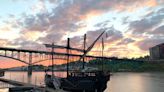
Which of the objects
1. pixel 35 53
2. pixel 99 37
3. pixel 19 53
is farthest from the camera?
pixel 35 53

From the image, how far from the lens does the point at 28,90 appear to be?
2427 inches

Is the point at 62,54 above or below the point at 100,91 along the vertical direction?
above

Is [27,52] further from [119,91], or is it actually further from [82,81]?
[82,81]

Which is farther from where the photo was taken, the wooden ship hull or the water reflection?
the water reflection

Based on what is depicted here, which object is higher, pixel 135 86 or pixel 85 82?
Answer: pixel 85 82

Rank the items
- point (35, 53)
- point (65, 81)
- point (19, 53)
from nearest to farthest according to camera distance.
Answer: point (65, 81) < point (19, 53) < point (35, 53)

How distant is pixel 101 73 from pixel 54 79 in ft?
41.6

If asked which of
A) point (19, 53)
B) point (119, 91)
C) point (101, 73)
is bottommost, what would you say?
point (119, 91)

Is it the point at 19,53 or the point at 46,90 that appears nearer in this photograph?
the point at 46,90

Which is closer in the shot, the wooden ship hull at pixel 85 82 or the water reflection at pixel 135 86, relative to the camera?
the wooden ship hull at pixel 85 82

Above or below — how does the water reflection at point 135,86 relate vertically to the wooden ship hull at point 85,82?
below

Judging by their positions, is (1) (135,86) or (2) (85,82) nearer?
(2) (85,82)

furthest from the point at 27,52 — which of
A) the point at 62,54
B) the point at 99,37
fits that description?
the point at 99,37

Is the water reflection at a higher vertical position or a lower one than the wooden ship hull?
lower
